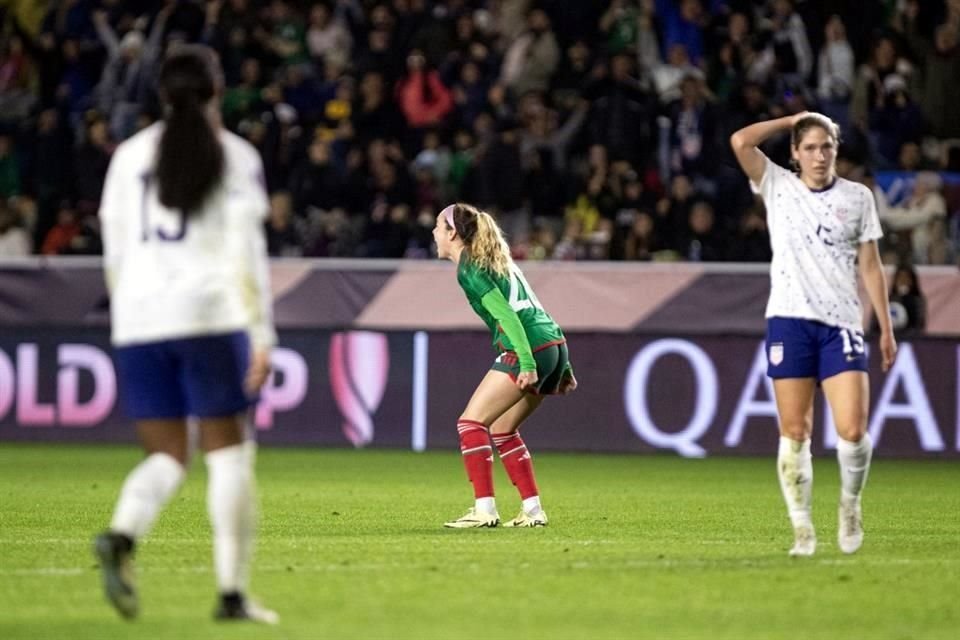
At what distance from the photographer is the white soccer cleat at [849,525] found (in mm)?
10062

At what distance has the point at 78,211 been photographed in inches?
949

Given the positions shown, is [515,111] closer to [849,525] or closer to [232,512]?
[849,525]

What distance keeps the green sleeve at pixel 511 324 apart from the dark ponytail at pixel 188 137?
4540 millimetres

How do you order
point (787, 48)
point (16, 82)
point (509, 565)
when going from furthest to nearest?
point (16, 82) < point (787, 48) < point (509, 565)

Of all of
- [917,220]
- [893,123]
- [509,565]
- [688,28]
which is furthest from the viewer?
[688,28]

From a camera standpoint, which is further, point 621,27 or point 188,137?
point 621,27

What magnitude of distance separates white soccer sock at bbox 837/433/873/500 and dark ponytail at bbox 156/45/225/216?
413 centimetres

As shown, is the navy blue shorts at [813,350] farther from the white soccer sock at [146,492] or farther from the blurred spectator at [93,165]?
the blurred spectator at [93,165]

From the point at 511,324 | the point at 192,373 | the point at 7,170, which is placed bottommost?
the point at 511,324

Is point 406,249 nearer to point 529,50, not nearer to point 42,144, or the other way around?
point 529,50

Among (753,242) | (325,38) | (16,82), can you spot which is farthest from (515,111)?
(16,82)

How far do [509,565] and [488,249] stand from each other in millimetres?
2883

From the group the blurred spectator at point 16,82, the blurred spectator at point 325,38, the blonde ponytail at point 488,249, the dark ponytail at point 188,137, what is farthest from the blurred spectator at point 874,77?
the dark ponytail at point 188,137

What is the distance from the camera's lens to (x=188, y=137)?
7262 mm
